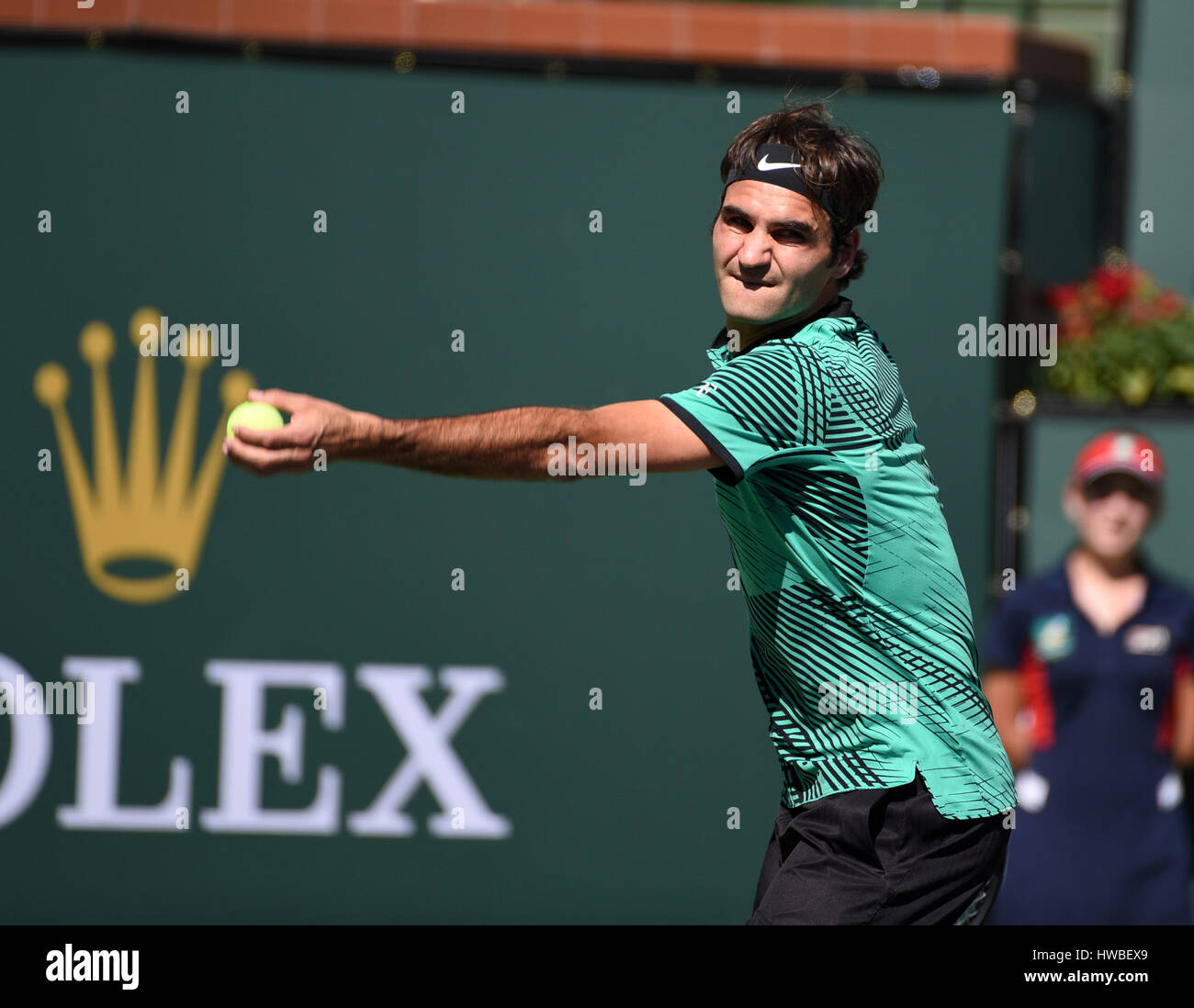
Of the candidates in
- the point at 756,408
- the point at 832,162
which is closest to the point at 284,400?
the point at 756,408

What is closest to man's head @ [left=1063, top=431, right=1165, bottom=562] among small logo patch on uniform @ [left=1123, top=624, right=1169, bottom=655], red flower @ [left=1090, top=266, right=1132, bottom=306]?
small logo patch on uniform @ [left=1123, top=624, right=1169, bottom=655]

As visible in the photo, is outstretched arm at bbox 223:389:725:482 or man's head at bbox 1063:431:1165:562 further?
man's head at bbox 1063:431:1165:562

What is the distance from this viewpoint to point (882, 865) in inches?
→ 104

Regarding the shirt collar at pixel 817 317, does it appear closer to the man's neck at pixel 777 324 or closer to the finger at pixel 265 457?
the man's neck at pixel 777 324

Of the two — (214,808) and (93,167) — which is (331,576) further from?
(93,167)

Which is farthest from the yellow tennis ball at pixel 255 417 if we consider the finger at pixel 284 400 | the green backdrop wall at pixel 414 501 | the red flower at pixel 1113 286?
the red flower at pixel 1113 286

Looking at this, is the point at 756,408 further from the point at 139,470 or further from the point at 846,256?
the point at 139,470

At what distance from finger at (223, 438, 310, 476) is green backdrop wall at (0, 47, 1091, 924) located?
9.91 feet

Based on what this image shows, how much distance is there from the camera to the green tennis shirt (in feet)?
8.36

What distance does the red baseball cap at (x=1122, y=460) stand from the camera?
5.15m

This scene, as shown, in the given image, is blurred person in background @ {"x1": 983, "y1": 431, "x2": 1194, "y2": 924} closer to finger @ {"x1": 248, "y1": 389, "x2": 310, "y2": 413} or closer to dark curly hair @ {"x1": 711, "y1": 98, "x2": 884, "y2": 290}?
dark curly hair @ {"x1": 711, "y1": 98, "x2": 884, "y2": 290}
